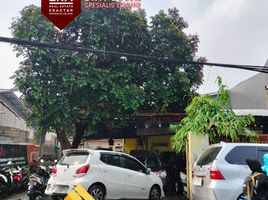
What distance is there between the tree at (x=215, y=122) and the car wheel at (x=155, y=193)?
4.81ft

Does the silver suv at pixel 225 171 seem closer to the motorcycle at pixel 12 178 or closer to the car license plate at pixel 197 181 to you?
the car license plate at pixel 197 181

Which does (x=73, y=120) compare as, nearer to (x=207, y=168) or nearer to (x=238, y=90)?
(x=207, y=168)

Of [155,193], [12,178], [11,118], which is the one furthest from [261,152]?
[11,118]

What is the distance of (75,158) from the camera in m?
10.2

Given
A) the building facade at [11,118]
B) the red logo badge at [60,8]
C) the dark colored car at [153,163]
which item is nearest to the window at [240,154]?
the red logo badge at [60,8]

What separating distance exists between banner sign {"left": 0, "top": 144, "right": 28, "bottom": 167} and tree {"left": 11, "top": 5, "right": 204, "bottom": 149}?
1.35 metres

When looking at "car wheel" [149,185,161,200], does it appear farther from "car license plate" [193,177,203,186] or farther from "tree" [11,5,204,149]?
"tree" [11,5,204,149]

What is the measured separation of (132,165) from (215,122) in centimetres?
286

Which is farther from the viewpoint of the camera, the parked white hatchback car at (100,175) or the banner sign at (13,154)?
the banner sign at (13,154)

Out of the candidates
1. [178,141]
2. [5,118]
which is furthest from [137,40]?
[5,118]

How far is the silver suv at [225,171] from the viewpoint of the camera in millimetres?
7270

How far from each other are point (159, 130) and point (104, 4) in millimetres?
7411

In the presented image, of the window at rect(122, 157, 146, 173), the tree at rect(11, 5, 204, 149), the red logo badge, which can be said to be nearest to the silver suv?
the window at rect(122, 157, 146, 173)

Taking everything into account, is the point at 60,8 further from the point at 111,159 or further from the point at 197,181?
the point at 197,181
